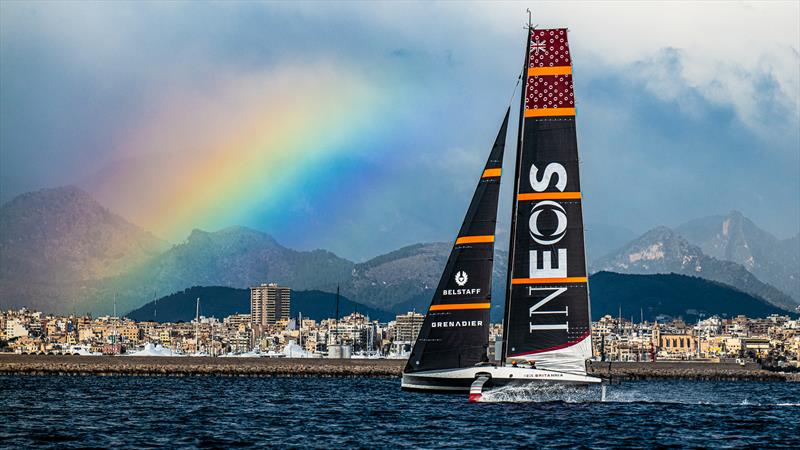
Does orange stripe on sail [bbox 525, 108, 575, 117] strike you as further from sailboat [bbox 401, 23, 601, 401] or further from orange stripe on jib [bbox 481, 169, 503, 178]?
orange stripe on jib [bbox 481, 169, 503, 178]

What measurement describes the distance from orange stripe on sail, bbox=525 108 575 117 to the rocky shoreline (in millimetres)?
71347

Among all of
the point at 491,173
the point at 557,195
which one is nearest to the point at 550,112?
the point at 557,195

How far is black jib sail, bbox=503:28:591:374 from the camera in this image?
54844 mm

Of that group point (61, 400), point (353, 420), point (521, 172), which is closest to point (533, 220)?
point (521, 172)

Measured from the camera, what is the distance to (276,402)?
70688mm

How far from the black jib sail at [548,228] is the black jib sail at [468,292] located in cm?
409

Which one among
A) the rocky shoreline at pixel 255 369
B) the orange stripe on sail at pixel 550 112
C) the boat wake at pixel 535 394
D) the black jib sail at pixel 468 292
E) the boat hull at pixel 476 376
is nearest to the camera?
the boat hull at pixel 476 376

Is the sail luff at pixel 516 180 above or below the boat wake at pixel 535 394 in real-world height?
above

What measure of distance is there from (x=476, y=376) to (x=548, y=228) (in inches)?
312

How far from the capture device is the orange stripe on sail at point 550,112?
55062 millimetres

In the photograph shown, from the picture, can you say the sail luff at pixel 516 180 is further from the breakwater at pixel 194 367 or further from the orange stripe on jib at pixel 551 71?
the breakwater at pixel 194 367

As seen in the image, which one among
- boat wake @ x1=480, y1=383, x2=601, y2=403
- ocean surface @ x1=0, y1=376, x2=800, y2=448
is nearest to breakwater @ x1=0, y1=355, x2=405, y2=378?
ocean surface @ x1=0, y1=376, x2=800, y2=448

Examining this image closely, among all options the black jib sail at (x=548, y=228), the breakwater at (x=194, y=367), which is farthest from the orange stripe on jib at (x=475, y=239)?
the breakwater at (x=194, y=367)

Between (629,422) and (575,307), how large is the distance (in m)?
5.90
